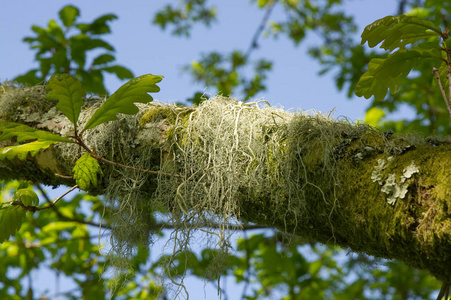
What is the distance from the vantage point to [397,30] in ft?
3.93

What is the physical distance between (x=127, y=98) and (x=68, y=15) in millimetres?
1699

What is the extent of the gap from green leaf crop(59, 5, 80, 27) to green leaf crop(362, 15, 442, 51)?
2053mm

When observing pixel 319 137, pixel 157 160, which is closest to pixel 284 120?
pixel 319 137

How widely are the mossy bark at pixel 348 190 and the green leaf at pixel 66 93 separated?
250 mm

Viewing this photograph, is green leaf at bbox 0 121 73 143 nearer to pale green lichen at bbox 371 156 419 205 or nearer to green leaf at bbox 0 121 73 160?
green leaf at bbox 0 121 73 160

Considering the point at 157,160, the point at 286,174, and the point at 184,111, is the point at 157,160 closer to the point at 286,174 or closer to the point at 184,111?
the point at 184,111

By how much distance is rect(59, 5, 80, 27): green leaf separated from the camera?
258cm

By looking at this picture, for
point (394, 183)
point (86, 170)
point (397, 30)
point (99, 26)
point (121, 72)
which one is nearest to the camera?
point (394, 183)

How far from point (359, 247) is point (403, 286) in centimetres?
249

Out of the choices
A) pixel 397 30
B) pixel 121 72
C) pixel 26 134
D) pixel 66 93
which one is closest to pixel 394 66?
pixel 397 30

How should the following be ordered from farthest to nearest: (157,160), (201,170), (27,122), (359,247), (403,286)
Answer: (403,286) → (27,122) → (157,160) → (201,170) → (359,247)

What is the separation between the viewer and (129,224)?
1.43 m

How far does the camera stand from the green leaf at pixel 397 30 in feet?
3.86

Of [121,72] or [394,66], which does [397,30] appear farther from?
[121,72]
